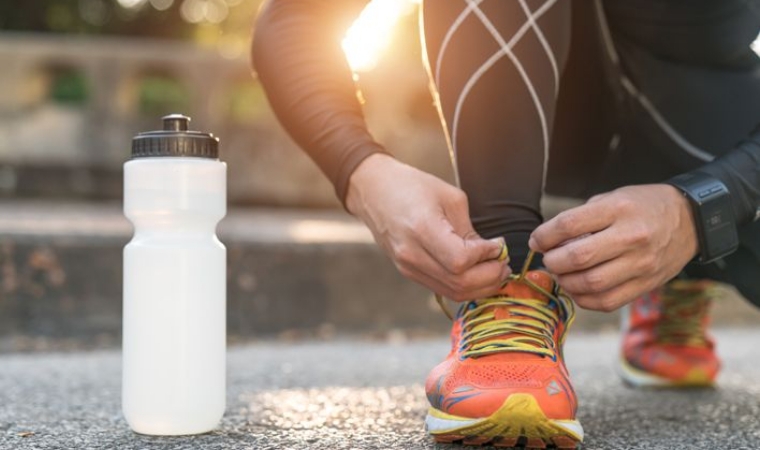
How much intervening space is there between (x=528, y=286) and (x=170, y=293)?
484mm

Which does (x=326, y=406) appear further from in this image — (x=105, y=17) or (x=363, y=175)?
(x=105, y=17)

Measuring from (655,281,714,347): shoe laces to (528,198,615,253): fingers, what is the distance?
926 mm

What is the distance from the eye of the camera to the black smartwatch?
1.26 m

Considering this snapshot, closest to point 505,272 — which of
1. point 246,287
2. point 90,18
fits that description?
point 246,287

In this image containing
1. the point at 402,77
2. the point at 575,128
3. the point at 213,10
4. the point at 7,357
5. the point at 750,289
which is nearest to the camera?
the point at 750,289

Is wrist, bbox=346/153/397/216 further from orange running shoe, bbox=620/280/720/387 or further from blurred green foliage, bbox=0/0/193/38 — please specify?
blurred green foliage, bbox=0/0/193/38

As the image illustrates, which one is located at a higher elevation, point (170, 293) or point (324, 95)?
point (324, 95)

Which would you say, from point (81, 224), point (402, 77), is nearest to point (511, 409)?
point (81, 224)

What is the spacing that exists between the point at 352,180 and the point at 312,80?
6.8 inches

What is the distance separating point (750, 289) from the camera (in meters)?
1.65

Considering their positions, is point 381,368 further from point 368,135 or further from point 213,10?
point 213,10


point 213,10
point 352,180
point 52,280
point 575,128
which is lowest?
point 52,280

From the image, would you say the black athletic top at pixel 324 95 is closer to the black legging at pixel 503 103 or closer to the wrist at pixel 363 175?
the wrist at pixel 363 175

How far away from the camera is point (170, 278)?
1245 millimetres
